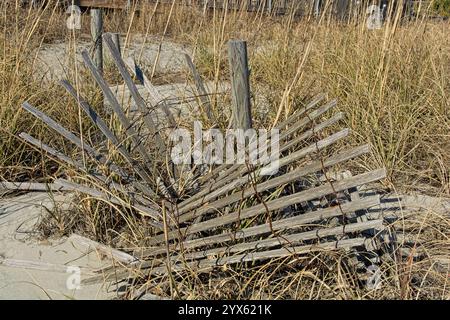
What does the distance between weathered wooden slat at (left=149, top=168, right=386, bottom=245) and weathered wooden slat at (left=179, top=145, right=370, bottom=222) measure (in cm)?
6

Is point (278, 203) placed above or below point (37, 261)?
above

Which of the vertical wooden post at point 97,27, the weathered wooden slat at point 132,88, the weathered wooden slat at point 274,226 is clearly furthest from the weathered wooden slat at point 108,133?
the vertical wooden post at point 97,27

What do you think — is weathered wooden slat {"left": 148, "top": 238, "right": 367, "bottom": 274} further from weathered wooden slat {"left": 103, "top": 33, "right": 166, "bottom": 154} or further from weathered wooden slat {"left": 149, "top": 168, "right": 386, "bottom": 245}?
weathered wooden slat {"left": 103, "top": 33, "right": 166, "bottom": 154}

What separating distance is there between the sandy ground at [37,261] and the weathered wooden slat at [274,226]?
0.26m

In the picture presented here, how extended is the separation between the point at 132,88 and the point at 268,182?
82 cm

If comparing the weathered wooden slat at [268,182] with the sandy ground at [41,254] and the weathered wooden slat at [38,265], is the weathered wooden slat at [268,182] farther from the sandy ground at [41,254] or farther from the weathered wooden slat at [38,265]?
the weathered wooden slat at [38,265]

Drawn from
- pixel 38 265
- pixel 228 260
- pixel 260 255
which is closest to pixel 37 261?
pixel 38 265

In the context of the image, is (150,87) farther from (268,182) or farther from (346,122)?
(346,122)

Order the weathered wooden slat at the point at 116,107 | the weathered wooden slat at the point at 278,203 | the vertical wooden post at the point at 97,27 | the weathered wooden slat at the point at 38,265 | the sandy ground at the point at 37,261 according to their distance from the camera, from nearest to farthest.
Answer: the weathered wooden slat at the point at 278,203 → the sandy ground at the point at 37,261 → the weathered wooden slat at the point at 38,265 → the weathered wooden slat at the point at 116,107 → the vertical wooden post at the point at 97,27

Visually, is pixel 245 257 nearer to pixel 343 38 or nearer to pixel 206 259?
pixel 206 259

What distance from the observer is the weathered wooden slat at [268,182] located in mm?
1771

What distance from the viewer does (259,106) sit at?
3219 millimetres

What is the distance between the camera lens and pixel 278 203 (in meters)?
1.79
